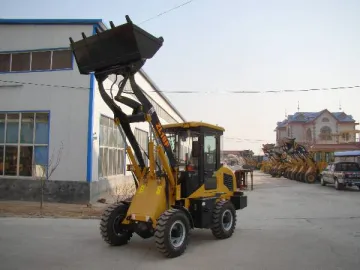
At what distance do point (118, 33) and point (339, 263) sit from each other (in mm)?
5759

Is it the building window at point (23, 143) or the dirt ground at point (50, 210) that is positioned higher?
the building window at point (23, 143)

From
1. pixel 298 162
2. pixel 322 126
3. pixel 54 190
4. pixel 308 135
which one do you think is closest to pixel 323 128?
pixel 322 126

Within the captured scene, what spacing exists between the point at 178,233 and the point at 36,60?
12887mm

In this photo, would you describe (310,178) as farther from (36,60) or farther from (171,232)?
(171,232)

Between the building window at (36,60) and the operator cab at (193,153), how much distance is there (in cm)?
972

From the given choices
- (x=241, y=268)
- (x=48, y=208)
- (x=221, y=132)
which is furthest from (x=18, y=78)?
(x=241, y=268)

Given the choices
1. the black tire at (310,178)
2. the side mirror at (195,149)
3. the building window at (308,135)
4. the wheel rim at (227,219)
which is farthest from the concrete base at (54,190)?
the building window at (308,135)

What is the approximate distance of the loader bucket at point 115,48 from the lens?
6.30 metres

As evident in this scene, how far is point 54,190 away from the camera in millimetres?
15273

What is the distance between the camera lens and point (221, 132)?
900 cm

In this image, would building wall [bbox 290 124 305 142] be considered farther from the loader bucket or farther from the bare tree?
the loader bucket

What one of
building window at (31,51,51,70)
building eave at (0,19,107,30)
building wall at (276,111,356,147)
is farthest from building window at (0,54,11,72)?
building wall at (276,111,356,147)

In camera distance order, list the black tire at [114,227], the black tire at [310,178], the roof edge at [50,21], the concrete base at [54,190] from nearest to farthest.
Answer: the black tire at [114,227]
the concrete base at [54,190]
the roof edge at [50,21]
the black tire at [310,178]

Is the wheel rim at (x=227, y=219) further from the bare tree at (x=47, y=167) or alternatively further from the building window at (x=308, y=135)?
the building window at (x=308, y=135)
